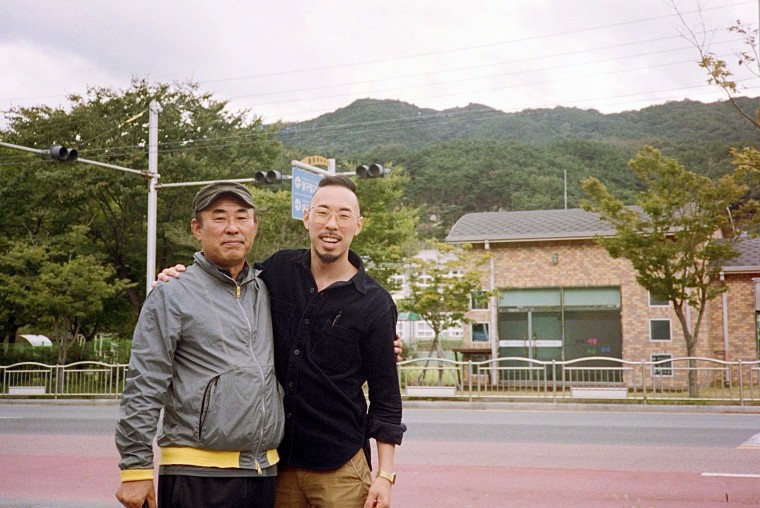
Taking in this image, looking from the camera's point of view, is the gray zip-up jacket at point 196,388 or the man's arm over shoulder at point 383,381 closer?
the gray zip-up jacket at point 196,388

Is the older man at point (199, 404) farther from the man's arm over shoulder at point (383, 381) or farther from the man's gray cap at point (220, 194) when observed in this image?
the man's arm over shoulder at point (383, 381)

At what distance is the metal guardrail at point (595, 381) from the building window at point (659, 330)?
5311mm

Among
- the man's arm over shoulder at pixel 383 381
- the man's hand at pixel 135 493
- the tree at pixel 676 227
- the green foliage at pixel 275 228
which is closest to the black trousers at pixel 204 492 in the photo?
the man's hand at pixel 135 493

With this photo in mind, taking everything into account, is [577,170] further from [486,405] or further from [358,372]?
[358,372]

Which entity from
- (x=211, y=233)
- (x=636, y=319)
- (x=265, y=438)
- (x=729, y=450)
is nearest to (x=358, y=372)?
(x=265, y=438)

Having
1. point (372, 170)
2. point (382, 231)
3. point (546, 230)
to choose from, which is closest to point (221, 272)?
point (372, 170)

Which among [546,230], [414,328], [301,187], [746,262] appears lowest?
[414,328]

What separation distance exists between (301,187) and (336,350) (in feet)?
55.4

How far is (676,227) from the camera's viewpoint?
23.7 meters

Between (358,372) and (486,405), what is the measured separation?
17645 mm

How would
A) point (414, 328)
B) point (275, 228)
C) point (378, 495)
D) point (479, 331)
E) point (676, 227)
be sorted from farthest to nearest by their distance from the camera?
1. point (414, 328)
2. point (479, 331)
3. point (275, 228)
4. point (676, 227)
5. point (378, 495)

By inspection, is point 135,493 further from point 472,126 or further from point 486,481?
point 472,126

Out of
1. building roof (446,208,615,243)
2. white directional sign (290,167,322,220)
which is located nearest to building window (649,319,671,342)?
A: building roof (446,208,615,243)

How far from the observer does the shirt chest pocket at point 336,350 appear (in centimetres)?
352
